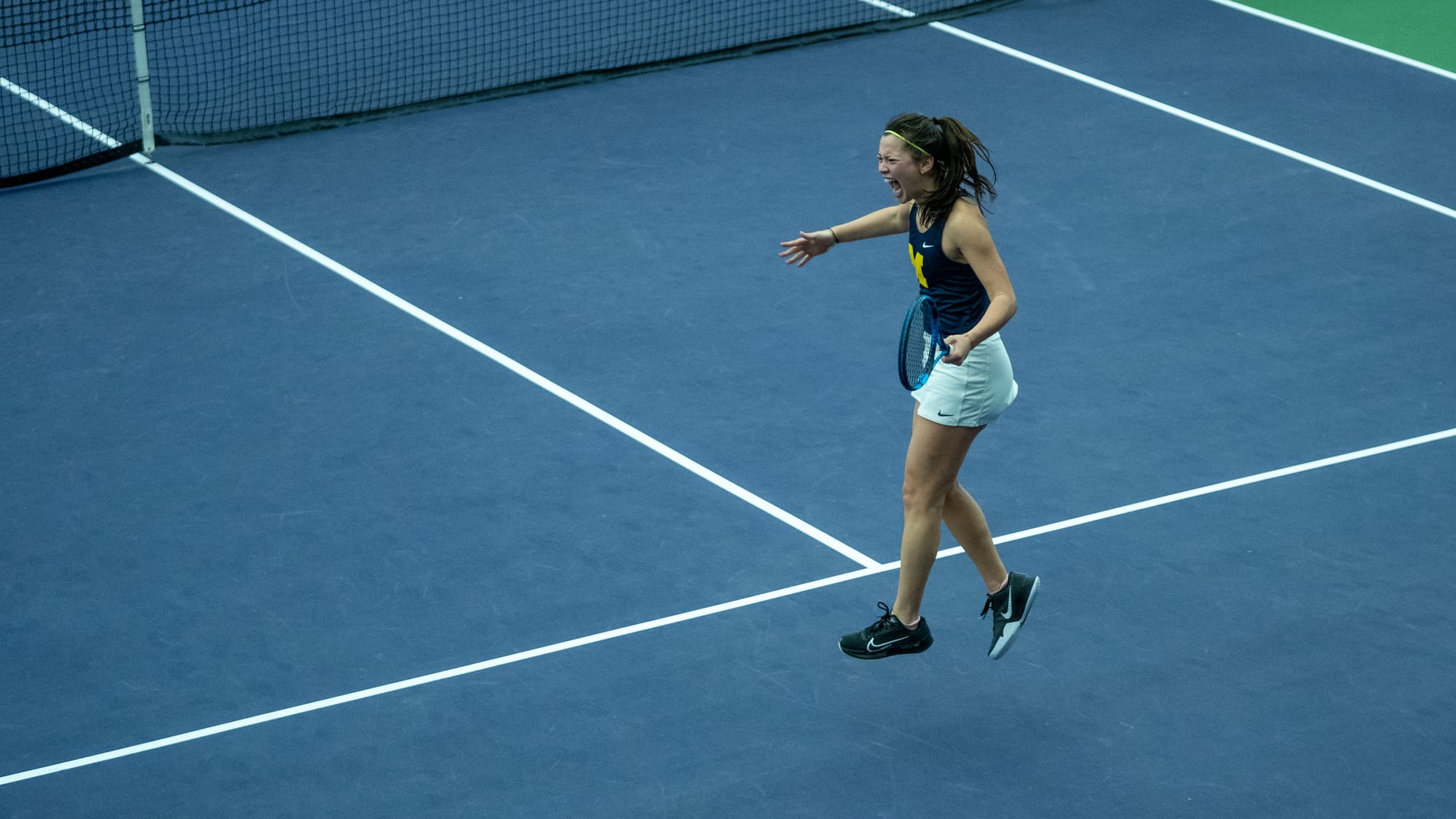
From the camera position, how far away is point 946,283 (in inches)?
243

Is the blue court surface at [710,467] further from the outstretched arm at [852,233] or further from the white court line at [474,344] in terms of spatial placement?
the outstretched arm at [852,233]

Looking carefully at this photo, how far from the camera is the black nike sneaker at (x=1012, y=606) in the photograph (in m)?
6.46

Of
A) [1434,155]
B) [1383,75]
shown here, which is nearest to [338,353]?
[1434,155]

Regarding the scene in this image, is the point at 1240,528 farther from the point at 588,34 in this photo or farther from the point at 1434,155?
the point at 588,34

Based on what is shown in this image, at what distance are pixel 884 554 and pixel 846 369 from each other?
1748mm

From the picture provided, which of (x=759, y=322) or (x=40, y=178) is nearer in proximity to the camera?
(x=759, y=322)

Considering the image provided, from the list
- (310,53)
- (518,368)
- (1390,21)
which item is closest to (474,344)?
(518,368)

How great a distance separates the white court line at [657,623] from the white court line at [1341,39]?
18.4ft

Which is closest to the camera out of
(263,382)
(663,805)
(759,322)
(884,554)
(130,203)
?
(663,805)

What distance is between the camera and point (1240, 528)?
7.57 metres

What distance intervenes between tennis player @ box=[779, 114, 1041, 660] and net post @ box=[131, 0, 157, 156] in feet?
20.8

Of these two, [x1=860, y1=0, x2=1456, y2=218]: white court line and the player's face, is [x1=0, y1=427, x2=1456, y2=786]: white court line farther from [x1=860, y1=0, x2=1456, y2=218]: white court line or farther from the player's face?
[x1=860, y1=0, x2=1456, y2=218]: white court line

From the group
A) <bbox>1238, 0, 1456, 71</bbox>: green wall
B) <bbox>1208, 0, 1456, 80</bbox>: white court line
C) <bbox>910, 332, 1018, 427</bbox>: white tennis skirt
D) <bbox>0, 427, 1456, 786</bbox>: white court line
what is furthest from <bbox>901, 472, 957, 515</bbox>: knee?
<bbox>1238, 0, 1456, 71</bbox>: green wall

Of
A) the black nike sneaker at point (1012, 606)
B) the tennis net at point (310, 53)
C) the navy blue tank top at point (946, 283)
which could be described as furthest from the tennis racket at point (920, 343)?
the tennis net at point (310, 53)
